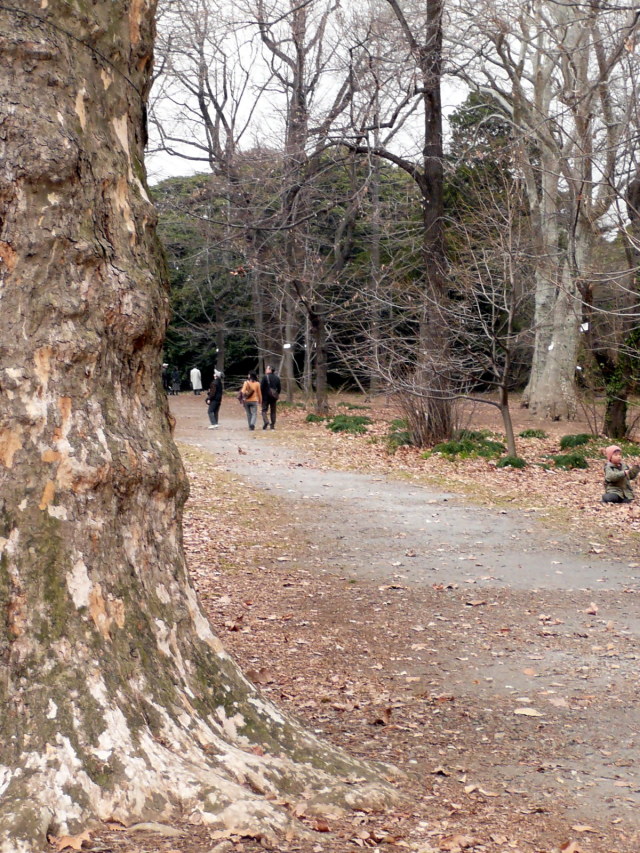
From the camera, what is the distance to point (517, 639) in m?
6.65

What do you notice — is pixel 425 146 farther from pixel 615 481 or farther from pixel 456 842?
pixel 456 842

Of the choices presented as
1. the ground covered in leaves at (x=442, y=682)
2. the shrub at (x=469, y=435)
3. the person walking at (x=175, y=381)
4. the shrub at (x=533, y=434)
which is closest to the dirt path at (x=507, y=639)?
the ground covered in leaves at (x=442, y=682)

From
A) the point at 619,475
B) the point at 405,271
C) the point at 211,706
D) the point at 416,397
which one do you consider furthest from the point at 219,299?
the point at 211,706

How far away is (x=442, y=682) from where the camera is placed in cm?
574

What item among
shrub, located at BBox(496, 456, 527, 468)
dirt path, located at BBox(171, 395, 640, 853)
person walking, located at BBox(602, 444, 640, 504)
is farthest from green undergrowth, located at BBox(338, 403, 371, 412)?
person walking, located at BBox(602, 444, 640, 504)

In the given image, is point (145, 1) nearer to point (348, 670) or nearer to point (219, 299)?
point (348, 670)

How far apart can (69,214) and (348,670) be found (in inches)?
141

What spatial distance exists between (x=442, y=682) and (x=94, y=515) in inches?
122

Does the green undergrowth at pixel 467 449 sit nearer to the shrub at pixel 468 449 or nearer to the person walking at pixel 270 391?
the shrub at pixel 468 449

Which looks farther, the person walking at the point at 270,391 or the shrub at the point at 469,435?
the person walking at the point at 270,391

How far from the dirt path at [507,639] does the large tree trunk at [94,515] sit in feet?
3.37

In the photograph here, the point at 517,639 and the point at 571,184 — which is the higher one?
the point at 571,184

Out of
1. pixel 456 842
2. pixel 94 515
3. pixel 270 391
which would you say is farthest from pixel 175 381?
pixel 456 842

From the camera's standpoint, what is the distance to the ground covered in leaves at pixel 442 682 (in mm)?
3707
